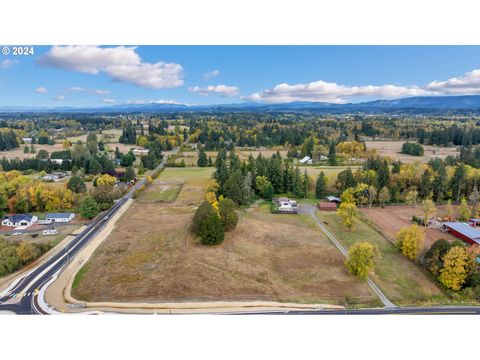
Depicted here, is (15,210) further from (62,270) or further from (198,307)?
(198,307)

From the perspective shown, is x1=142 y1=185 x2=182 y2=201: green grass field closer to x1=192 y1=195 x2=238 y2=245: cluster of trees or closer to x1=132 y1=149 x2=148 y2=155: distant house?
x1=192 y1=195 x2=238 y2=245: cluster of trees

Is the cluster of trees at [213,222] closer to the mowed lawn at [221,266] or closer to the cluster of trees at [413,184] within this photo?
the mowed lawn at [221,266]

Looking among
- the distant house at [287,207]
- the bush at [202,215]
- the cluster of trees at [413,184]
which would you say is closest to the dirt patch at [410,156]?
the cluster of trees at [413,184]

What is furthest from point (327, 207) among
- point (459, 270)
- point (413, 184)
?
point (459, 270)

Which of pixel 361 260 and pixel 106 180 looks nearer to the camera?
pixel 361 260

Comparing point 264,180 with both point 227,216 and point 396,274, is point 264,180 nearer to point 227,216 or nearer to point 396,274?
point 227,216

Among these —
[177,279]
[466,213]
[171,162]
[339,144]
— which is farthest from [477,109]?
[177,279]
